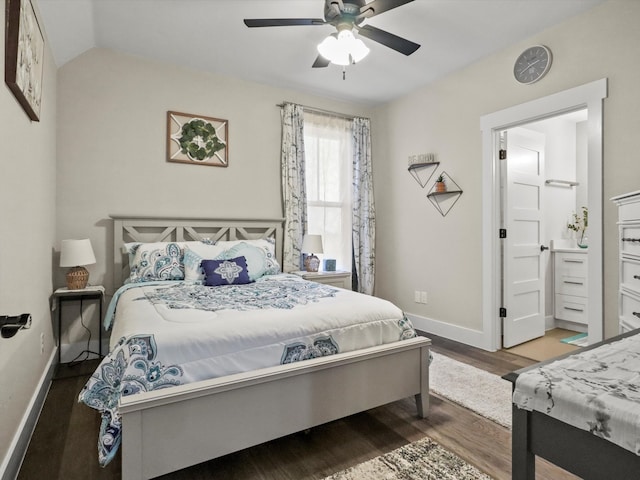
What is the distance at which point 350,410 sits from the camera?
77.9 inches

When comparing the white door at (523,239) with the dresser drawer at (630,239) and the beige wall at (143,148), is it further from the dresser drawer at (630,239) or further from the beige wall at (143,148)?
the beige wall at (143,148)

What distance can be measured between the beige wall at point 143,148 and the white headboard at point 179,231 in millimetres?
93

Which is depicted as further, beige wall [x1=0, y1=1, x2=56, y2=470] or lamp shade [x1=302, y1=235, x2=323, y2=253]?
lamp shade [x1=302, y1=235, x2=323, y2=253]

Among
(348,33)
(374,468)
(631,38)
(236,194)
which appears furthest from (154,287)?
(631,38)

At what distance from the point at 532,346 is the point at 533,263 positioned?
32.8 inches

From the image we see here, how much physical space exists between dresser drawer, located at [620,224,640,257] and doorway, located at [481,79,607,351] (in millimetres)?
691

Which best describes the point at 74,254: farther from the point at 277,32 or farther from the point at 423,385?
the point at 423,385

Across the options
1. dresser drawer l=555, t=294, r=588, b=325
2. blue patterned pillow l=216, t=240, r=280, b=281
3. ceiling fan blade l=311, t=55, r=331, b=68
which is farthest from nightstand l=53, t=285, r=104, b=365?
dresser drawer l=555, t=294, r=588, b=325

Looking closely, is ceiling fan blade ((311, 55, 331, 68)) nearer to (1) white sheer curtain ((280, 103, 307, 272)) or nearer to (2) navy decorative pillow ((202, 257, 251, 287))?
(1) white sheer curtain ((280, 103, 307, 272))

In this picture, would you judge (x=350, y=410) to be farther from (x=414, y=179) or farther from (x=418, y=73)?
(x=418, y=73)

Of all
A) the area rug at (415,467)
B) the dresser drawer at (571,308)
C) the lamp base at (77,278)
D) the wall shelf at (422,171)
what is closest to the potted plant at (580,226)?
the dresser drawer at (571,308)

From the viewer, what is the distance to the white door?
11.4ft

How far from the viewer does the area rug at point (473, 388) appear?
227 cm

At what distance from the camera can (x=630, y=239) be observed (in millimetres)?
1912
